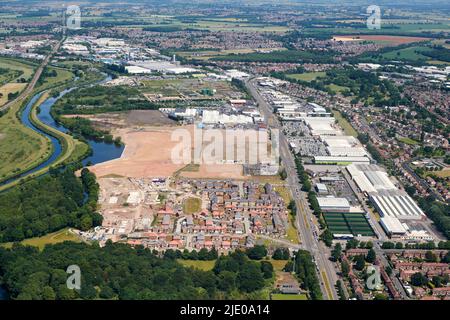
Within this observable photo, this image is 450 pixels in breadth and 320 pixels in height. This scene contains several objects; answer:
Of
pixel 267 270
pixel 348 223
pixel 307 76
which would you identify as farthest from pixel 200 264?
pixel 307 76

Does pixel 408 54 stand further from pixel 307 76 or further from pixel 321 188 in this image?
pixel 321 188

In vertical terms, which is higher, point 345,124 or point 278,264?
point 345,124

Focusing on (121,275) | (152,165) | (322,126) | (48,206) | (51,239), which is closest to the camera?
(121,275)

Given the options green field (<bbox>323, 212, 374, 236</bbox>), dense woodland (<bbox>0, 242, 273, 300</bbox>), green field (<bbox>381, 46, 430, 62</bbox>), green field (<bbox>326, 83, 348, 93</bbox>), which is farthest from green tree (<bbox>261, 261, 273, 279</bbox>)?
green field (<bbox>381, 46, 430, 62</bbox>)

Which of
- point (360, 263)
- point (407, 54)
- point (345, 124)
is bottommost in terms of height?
point (360, 263)

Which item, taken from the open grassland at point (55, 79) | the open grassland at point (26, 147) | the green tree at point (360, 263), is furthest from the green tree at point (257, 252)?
the open grassland at point (55, 79)

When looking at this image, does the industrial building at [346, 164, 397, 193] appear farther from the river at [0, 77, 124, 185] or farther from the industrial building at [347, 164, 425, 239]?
the river at [0, 77, 124, 185]
